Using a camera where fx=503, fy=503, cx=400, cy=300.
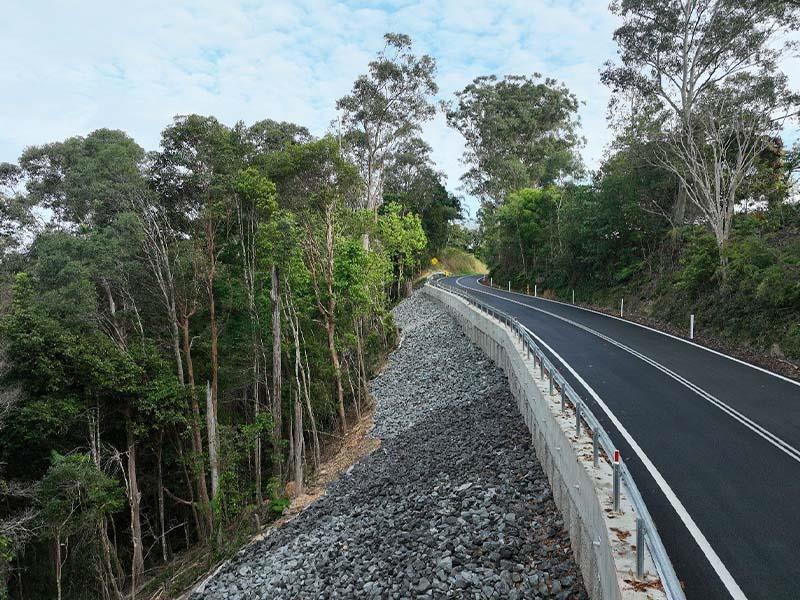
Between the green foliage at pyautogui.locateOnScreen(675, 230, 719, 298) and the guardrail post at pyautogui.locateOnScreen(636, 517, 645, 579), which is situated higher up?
the green foliage at pyautogui.locateOnScreen(675, 230, 719, 298)

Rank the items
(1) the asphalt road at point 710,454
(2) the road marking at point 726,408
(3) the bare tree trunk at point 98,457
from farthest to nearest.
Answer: (3) the bare tree trunk at point 98,457
(2) the road marking at point 726,408
(1) the asphalt road at point 710,454

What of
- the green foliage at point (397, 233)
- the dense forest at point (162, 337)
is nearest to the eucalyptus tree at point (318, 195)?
the dense forest at point (162, 337)

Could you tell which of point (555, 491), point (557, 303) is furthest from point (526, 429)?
point (557, 303)

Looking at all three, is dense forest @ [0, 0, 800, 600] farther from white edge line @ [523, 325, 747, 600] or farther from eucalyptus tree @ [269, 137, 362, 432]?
white edge line @ [523, 325, 747, 600]

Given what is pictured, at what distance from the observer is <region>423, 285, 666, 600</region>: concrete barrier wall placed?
527 centimetres

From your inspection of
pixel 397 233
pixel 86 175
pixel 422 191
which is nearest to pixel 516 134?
pixel 422 191

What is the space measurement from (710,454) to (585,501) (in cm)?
302

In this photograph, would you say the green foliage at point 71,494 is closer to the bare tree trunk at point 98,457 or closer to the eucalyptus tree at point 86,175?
the bare tree trunk at point 98,457

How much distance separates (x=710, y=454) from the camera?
8492 mm

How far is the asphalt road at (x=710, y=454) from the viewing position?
5723mm

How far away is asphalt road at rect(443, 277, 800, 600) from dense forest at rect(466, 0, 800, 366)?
3.23m

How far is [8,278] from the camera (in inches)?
771

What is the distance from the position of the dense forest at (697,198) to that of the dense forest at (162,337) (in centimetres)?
1400

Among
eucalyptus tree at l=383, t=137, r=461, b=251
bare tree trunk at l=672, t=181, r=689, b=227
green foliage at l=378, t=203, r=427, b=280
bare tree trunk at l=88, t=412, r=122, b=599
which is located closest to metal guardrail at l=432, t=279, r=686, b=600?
bare tree trunk at l=88, t=412, r=122, b=599
